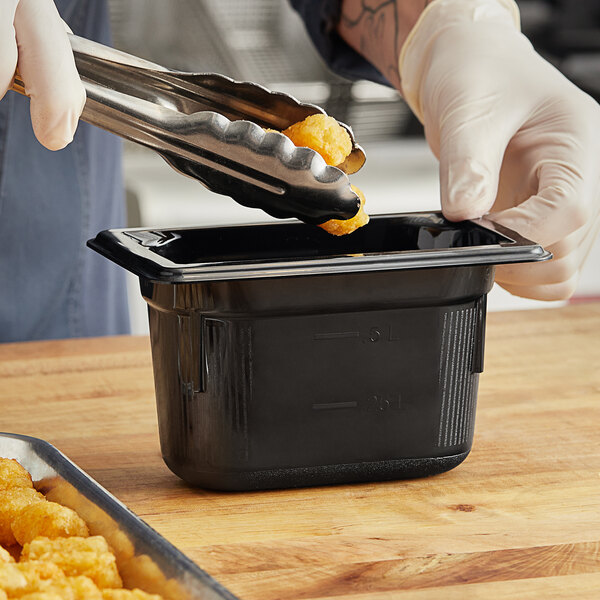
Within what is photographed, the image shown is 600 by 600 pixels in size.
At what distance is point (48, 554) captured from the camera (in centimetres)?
68

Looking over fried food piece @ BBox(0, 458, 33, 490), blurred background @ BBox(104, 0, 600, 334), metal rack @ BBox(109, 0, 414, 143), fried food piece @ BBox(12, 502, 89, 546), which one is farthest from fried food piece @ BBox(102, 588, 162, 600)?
metal rack @ BBox(109, 0, 414, 143)

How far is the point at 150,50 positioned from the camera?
9.76ft

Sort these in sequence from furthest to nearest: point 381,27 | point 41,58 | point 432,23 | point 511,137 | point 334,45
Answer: point 334,45
point 381,27
point 432,23
point 511,137
point 41,58

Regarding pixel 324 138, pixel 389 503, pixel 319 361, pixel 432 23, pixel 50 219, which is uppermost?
pixel 432 23

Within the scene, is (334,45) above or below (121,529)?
above

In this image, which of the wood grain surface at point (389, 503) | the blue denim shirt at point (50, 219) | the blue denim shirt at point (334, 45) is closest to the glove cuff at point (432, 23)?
the blue denim shirt at point (334, 45)

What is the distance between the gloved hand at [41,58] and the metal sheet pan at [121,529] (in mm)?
317

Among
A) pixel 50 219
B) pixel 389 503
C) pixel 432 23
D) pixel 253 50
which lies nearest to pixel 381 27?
pixel 432 23

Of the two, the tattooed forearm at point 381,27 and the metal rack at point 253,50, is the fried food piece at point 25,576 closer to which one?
the tattooed forearm at point 381,27

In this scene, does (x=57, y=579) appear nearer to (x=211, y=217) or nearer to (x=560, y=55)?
(x=211, y=217)

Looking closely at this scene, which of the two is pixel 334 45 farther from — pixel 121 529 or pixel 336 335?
pixel 121 529

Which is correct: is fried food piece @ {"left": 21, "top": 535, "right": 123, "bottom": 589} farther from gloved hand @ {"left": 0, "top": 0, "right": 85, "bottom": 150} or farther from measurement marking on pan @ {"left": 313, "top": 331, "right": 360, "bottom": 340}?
gloved hand @ {"left": 0, "top": 0, "right": 85, "bottom": 150}

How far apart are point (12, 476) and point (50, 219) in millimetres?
846

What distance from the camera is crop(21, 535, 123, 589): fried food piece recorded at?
654 mm
